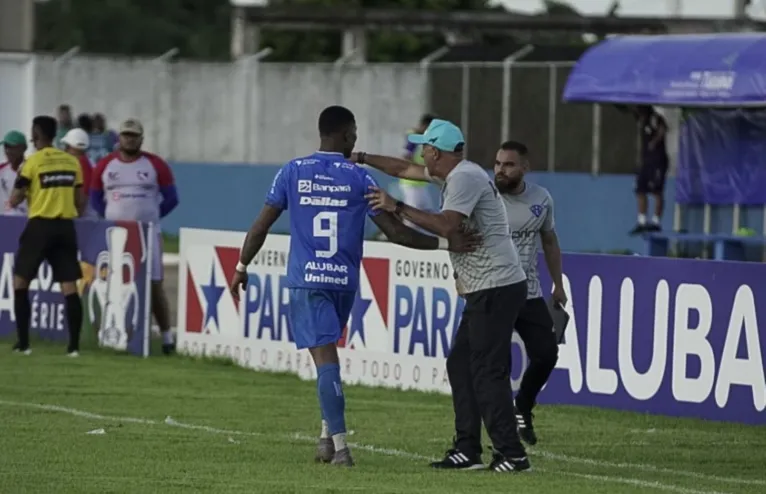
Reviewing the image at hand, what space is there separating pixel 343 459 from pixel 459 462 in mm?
657

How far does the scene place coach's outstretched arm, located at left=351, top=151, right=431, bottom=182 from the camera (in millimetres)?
12781

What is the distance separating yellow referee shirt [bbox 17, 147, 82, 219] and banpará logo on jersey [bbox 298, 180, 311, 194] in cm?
714

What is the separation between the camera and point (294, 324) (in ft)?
40.6

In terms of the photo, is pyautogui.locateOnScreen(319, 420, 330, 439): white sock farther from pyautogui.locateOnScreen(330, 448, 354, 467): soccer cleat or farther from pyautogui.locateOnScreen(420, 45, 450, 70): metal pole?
pyautogui.locateOnScreen(420, 45, 450, 70): metal pole

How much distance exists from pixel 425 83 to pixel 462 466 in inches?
942

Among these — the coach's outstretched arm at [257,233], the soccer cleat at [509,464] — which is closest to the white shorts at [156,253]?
the coach's outstretched arm at [257,233]

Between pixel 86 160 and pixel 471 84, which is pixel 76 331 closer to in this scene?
pixel 86 160

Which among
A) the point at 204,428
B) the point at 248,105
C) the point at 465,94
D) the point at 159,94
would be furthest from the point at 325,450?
the point at 159,94

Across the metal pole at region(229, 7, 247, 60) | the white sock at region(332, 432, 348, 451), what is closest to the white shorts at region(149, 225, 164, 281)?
the white sock at region(332, 432, 348, 451)

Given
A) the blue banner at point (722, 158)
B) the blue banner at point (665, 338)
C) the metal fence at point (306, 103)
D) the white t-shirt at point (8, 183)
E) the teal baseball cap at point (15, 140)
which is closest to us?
the blue banner at point (665, 338)

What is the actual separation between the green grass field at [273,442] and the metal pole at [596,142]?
15.8 metres

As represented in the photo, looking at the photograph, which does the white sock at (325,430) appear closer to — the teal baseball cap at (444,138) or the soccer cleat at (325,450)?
the soccer cleat at (325,450)

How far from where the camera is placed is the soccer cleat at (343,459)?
39.9 ft

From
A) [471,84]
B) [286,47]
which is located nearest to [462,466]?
[471,84]
